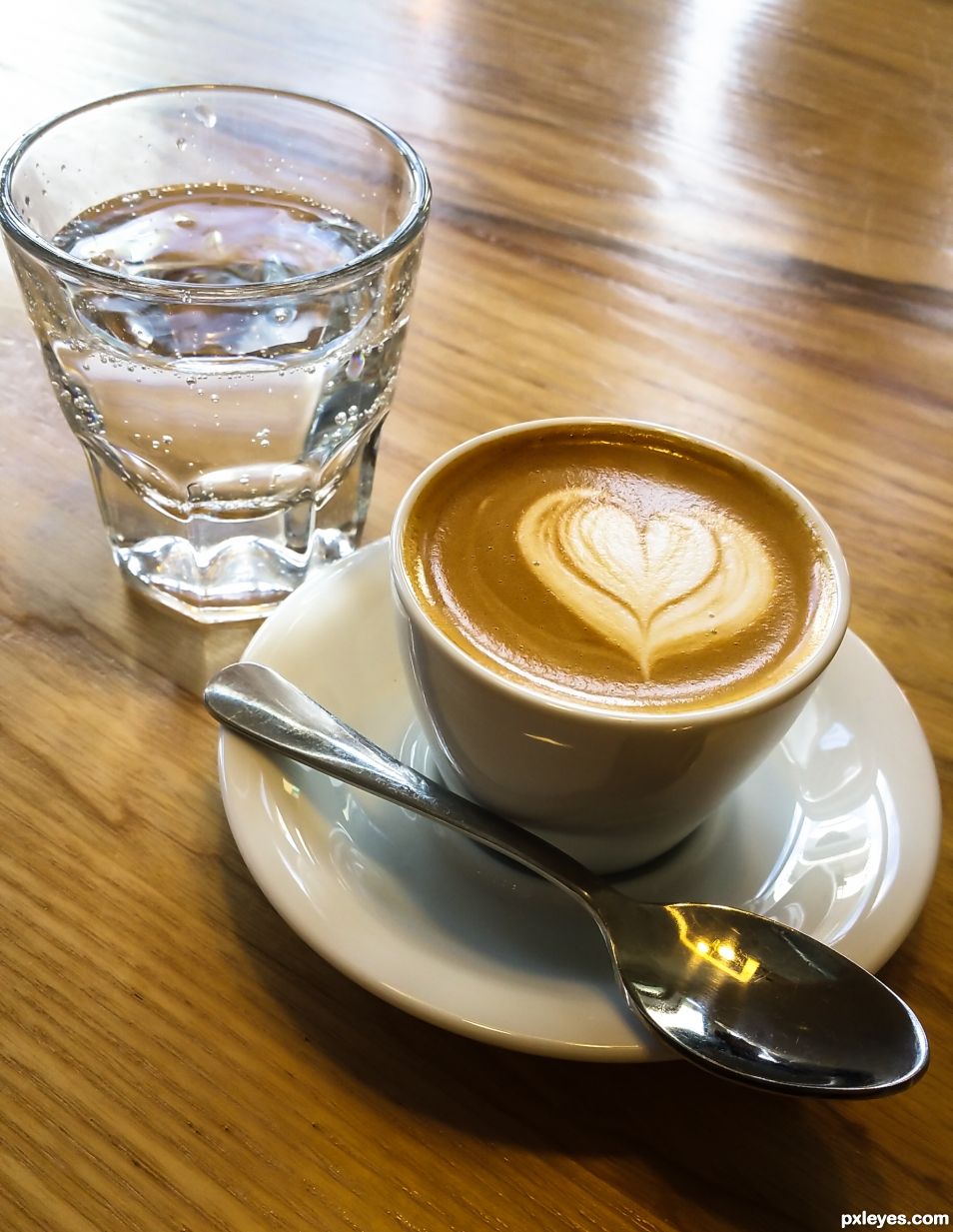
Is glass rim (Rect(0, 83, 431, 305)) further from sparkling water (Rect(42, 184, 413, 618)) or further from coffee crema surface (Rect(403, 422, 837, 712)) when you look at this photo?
coffee crema surface (Rect(403, 422, 837, 712))

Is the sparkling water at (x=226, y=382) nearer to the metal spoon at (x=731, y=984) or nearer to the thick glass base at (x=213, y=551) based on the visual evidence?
the thick glass base at (x=213, y=551)

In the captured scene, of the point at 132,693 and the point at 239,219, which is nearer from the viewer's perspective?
the point at 132,693

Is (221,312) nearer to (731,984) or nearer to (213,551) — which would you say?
(213,551)

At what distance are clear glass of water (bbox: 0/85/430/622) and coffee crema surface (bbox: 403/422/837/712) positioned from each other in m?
0.12

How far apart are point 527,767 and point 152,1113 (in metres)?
0.22

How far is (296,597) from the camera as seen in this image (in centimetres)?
68

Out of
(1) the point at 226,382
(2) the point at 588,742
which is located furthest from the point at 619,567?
(1) the point at 226,382

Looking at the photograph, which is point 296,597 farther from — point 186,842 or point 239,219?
point 239,219

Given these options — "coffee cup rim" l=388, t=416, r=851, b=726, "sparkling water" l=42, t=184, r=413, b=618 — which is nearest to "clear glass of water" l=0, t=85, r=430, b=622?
"sparkling water" l=42, t=184, r=413, b=618

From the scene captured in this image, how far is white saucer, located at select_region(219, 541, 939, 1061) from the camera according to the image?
0.49m

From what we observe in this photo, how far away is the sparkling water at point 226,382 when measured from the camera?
63 centimetres

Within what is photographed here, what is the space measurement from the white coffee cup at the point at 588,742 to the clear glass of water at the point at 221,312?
0.13 metres

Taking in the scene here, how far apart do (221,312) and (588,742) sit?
0.30 meters

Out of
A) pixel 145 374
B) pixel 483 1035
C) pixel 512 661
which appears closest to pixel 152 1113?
pixel 483 1035
